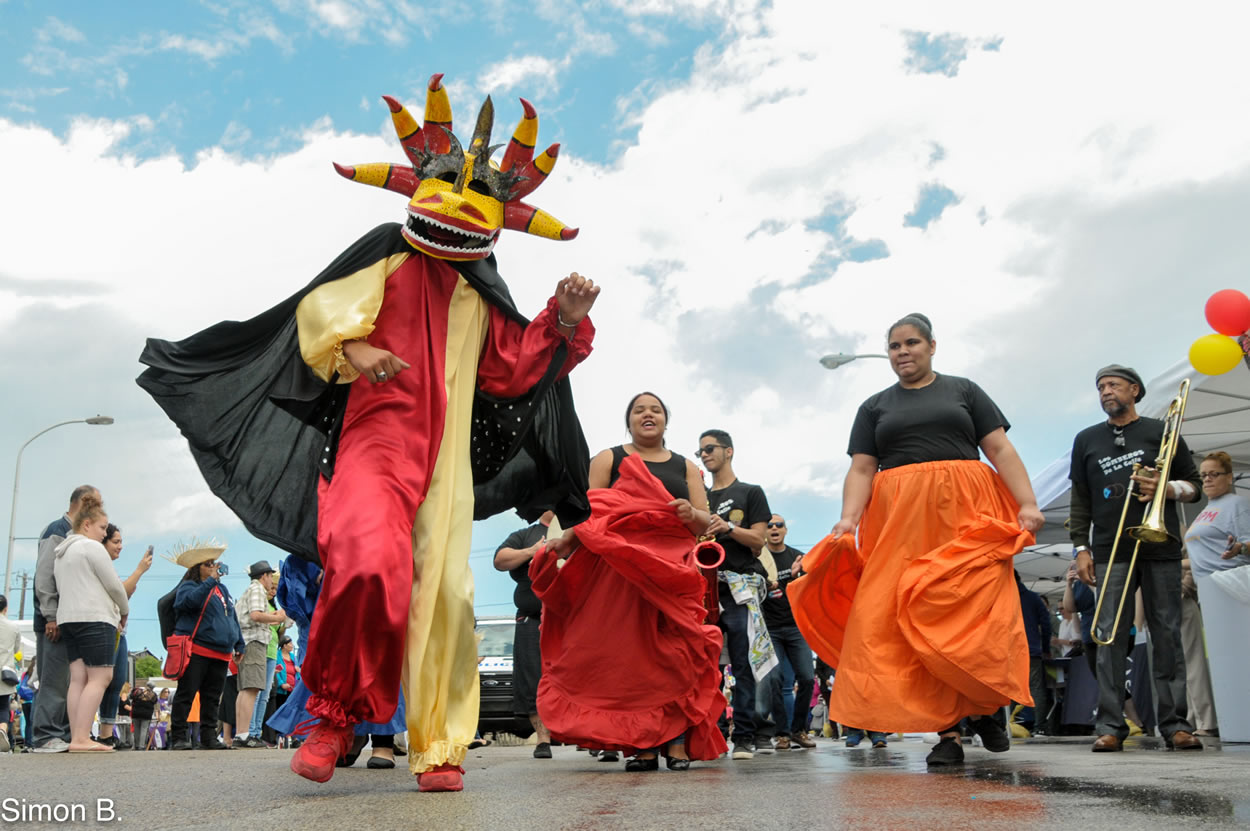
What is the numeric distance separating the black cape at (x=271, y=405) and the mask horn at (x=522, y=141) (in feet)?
1.33

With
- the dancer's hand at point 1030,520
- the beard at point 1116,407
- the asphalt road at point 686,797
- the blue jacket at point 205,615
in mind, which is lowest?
the asphalt road at point 686,797

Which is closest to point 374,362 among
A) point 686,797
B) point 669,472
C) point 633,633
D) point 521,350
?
point 521,350

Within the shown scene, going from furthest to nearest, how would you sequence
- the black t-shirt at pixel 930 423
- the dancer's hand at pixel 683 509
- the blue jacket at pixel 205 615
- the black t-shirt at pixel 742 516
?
the blue jacket at pixel 205 615
the black t-shirt at pixel 742 516
the black t-shirt at pixel 930 423
the dancer's hand at pixel 683 509

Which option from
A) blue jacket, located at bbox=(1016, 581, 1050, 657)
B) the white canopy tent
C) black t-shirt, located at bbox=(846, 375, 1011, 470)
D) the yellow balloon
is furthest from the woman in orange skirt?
blue jacket, located at bbox=(1016, 581, 1050, 657)

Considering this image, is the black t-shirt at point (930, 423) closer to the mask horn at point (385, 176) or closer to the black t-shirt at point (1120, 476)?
the black t-shirt at point (1120, 476)

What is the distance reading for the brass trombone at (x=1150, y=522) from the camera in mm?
6590

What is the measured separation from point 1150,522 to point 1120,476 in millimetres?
653

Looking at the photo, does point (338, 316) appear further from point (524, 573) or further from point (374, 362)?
point (524, 573)

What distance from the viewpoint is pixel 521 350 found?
4.63 metres

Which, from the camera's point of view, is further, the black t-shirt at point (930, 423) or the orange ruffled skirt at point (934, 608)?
the black t-shirt at point (930, 423)

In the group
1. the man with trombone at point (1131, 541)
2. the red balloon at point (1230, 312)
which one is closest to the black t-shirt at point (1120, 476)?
the man with trombone at point (1131, 541)

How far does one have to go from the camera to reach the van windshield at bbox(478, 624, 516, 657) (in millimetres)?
15938

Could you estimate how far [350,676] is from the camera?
3.74 metres

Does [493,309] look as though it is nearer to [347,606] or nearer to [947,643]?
[347,606]
